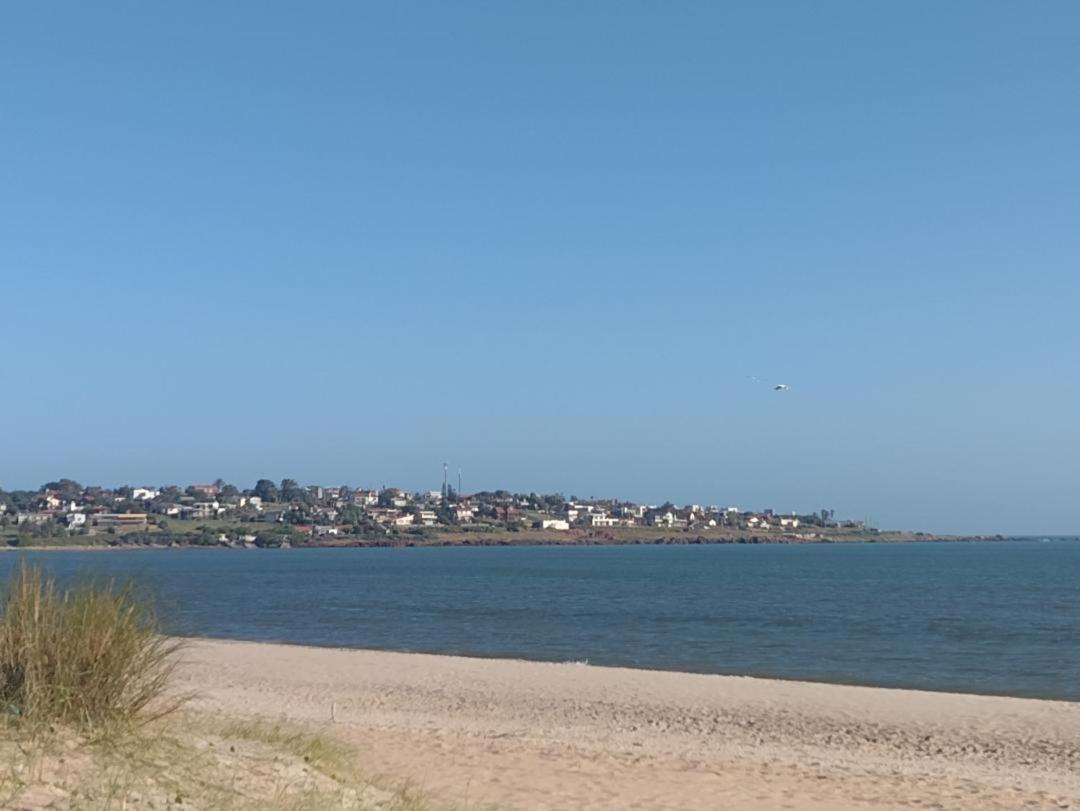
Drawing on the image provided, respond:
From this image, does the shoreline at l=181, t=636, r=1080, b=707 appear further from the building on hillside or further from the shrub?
→ the building on hillside

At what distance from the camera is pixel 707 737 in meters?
19.4

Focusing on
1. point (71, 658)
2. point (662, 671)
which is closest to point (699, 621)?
point (662, 671)

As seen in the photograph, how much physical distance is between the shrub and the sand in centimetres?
330

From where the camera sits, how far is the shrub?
29.8 feet

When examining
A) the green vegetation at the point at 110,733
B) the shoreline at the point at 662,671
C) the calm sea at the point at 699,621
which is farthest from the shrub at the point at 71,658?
the shoreline at the point at 662,671

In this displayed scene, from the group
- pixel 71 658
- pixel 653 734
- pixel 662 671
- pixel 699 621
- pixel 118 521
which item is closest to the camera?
pixel 71 658

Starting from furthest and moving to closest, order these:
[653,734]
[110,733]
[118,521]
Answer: [118,521]
[653,734]
[110,733]

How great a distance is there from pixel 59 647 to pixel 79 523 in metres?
185

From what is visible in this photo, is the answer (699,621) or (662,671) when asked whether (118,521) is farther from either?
(662,671)

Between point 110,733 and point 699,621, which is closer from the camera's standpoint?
point 110,733

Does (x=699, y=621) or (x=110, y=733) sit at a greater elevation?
(x=110, y=733)

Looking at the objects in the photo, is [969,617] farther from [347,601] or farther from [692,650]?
[347,601]

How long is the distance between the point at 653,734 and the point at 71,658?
12258 mm

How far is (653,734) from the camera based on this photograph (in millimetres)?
19516
